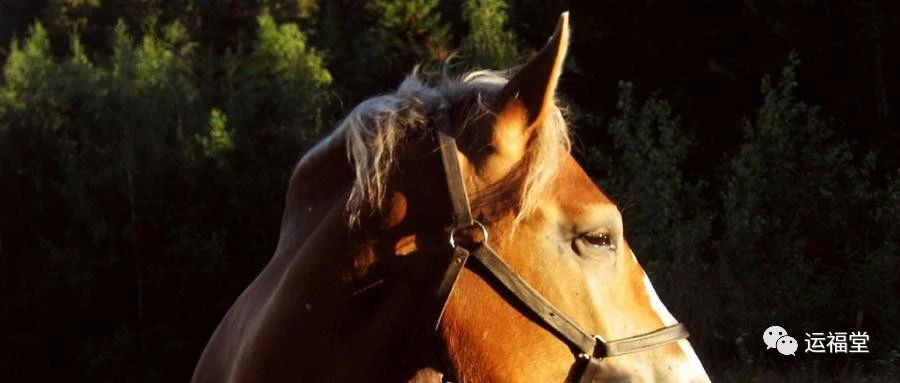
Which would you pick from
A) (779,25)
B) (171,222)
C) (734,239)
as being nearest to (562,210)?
(734,239)

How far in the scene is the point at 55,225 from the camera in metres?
20.9

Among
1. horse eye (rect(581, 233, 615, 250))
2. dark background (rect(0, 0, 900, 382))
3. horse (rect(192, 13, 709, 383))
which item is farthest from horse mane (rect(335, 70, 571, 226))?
dark background (rect(0, 0, 900, 382))

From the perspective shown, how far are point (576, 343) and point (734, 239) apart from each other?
393 inches

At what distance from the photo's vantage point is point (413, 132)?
7.27 feet

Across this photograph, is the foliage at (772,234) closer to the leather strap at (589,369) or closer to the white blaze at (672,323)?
the white blaze at (672,323)

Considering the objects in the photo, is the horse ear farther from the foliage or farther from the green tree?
the green tree

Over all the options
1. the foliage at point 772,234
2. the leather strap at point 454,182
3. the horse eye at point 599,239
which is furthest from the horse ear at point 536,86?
the foliage at point 772,234

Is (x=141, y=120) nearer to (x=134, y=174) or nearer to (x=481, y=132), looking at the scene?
(x=134, y=174)

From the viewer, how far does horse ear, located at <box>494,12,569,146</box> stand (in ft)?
6.52

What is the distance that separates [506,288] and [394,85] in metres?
18.0

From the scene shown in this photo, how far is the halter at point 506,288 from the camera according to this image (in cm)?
206

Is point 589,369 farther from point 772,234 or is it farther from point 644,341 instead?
point 772,234

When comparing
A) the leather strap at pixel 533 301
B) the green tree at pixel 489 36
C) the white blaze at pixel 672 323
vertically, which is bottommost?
the green tree at pixel 489 36

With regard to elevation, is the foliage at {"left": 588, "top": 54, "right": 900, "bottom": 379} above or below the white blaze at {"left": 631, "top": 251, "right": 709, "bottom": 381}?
below
